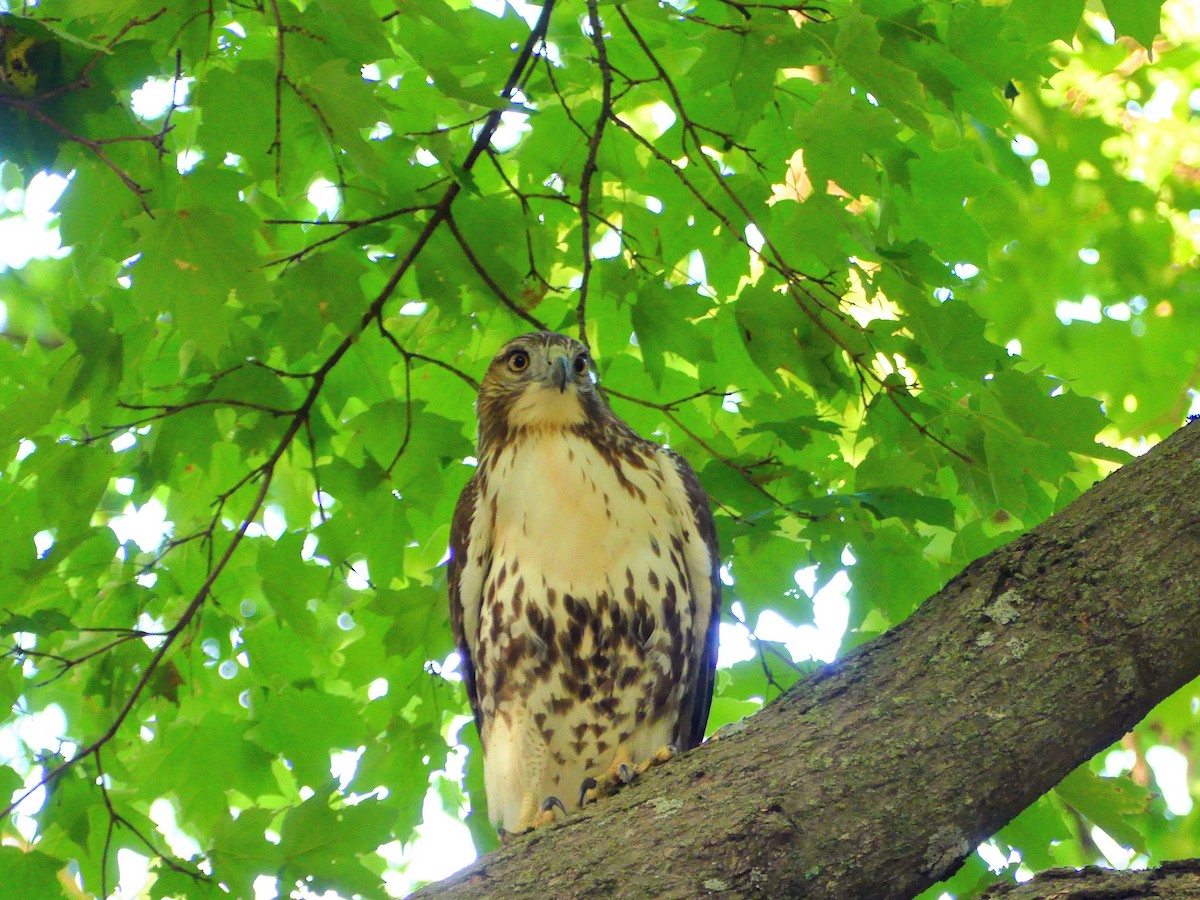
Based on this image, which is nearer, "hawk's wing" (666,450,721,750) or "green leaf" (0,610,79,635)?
"green leaf" (0,610,79,635)

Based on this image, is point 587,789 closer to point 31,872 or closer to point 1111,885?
point 31,872

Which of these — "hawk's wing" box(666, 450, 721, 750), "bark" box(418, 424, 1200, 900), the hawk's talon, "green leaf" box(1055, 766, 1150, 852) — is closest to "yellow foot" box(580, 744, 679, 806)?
the hawk's talon

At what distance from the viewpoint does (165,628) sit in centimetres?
465

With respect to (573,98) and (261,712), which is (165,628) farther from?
(573,98)

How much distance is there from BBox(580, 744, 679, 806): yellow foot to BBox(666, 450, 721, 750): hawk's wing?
235mm

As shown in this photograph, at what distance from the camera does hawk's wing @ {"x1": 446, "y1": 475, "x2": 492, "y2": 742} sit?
13.6ft

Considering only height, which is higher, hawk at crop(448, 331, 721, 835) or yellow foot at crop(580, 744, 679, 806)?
hawk at crop(448, 331, 721, 835)

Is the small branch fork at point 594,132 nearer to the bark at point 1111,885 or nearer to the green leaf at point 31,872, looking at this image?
the bark at point 1111,885

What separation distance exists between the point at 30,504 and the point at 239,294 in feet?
4.80

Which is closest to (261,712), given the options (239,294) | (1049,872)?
(239,294)

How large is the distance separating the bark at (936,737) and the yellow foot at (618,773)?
98 centimetres

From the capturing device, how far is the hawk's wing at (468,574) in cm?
416

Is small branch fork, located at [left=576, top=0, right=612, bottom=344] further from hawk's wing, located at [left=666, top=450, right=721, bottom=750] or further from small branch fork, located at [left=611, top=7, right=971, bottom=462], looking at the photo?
hawk's wing, located at [left=666, top=450, right=721, bottom=750]

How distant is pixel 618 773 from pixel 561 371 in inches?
58.8
